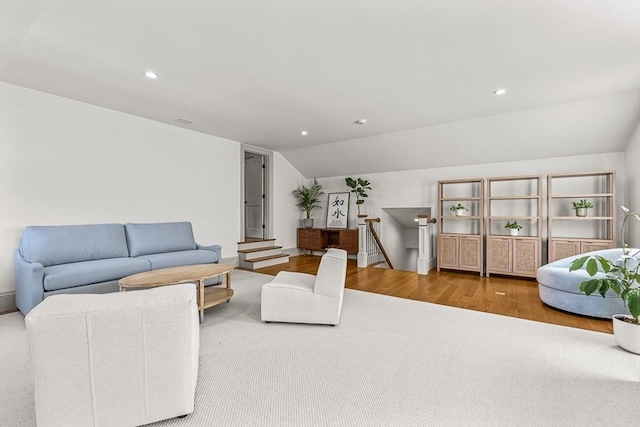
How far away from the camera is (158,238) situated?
454cm

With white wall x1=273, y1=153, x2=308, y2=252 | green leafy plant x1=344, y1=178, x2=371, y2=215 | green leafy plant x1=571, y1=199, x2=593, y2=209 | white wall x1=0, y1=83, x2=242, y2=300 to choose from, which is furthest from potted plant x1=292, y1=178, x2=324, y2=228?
green leafy plant x1=571, y1=199, x2=593, y2=209

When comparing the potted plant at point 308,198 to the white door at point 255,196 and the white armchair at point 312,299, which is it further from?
the white armchair at point 312,299

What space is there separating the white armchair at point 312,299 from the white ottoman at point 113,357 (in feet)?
4.56

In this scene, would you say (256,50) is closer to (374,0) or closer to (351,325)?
(374,0)

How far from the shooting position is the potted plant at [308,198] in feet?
25.2

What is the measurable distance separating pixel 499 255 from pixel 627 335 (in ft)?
9.29

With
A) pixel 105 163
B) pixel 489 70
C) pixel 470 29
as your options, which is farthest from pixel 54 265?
pixel 489 70

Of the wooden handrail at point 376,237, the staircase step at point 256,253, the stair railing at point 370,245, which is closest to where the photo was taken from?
the staircase step at point 256,253

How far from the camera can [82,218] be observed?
415cm

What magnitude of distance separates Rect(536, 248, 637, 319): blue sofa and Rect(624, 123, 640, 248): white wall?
126 centimetres

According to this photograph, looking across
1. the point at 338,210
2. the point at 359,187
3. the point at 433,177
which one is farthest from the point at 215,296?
the point at 433,177

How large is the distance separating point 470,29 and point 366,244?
4.64 metres

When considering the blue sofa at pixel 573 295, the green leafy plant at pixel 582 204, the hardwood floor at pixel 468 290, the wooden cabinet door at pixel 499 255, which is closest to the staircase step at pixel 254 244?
the hardwood floor at pixel 468 290

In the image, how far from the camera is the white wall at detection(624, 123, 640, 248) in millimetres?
3935
